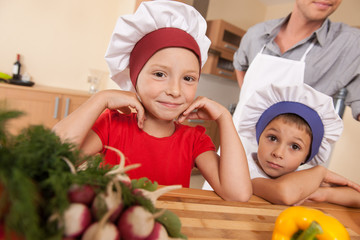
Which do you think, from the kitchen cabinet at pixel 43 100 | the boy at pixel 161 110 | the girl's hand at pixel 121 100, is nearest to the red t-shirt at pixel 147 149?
the boy at pixel 161 110

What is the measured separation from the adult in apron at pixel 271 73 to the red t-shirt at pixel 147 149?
0.42 m

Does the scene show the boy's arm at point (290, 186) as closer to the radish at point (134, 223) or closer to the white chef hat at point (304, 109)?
the white chef hat at point (304, 109)

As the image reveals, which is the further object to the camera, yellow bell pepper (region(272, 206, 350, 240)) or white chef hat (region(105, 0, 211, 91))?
white chef hat (region(105, 0, 211, 91))

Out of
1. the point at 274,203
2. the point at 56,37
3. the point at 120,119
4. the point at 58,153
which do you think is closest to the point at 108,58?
the point at 120,119

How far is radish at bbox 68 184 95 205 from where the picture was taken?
0.33 meters

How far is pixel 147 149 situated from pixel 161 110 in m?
0.21

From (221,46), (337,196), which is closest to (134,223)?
(337,196)

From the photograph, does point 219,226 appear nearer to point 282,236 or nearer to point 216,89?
point 282,236

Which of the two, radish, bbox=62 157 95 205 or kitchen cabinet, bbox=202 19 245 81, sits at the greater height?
kitchen cabinet, bbox=202 19 245 81

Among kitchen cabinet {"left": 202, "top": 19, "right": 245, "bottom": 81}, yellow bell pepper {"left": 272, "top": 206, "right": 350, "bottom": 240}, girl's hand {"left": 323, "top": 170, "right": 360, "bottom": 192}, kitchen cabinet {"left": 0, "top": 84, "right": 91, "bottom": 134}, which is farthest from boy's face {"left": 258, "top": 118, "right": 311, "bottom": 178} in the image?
kitchen cabinet {"left": 202, "top": 19, "right": 245, "bottom": 81}

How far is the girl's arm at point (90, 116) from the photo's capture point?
2.73 ft

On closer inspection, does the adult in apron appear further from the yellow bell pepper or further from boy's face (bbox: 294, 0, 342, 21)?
the yellow bell pepper

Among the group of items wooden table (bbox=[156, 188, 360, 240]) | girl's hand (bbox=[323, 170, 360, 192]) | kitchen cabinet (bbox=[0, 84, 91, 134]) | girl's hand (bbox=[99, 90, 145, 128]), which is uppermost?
girl's hand (bbox=[99, 90, 145, 128])

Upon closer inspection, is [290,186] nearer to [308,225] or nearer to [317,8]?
[308,225]
